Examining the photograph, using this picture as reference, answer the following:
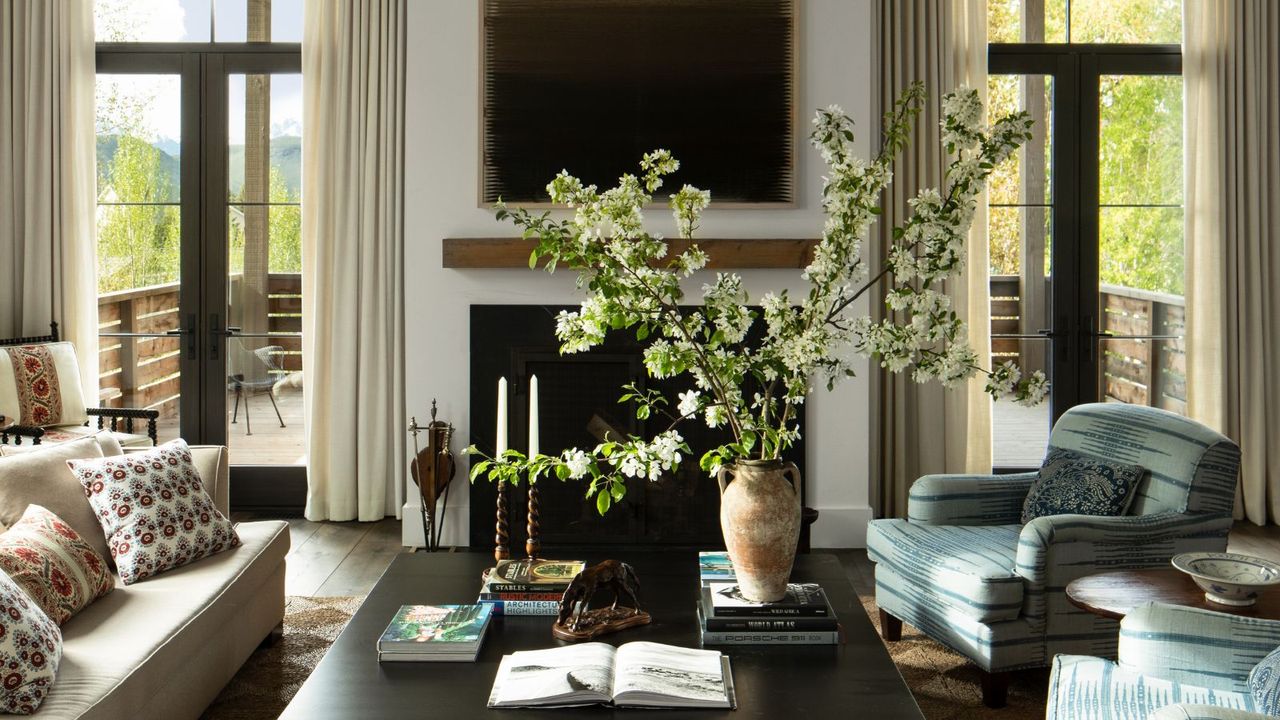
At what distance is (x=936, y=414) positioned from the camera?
5.46 m

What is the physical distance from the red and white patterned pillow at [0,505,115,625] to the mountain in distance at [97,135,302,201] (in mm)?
2940

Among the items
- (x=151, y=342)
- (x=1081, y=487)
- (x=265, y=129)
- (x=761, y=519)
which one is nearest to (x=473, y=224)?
(x=265, y=129)

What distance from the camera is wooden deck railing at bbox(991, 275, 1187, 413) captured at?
18.4 ft

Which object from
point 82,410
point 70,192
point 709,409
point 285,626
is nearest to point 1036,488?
point 709,409

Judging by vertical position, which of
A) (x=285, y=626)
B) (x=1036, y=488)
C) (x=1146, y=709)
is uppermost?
(x=1036, y=488)

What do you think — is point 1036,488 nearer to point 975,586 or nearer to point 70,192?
point 975,586

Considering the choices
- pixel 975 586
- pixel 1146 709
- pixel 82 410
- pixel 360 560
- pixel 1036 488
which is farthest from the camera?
pixel 82 410

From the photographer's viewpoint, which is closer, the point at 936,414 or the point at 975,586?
the point at 975,586

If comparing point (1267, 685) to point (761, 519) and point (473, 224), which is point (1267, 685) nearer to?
point (761, 519)

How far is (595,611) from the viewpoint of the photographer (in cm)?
266

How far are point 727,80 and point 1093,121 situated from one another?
77.7 inches

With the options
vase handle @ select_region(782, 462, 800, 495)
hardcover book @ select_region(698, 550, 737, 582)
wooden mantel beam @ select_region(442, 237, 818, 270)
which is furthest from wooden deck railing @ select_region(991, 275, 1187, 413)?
vase handle @ select_region(782, 462, 800, 495)

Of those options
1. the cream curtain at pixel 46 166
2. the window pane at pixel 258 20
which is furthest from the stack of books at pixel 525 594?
the window pane at pixel 258 20

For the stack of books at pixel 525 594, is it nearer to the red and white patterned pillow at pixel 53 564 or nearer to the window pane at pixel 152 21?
the red and white patterned pillow at pixel 53 564
